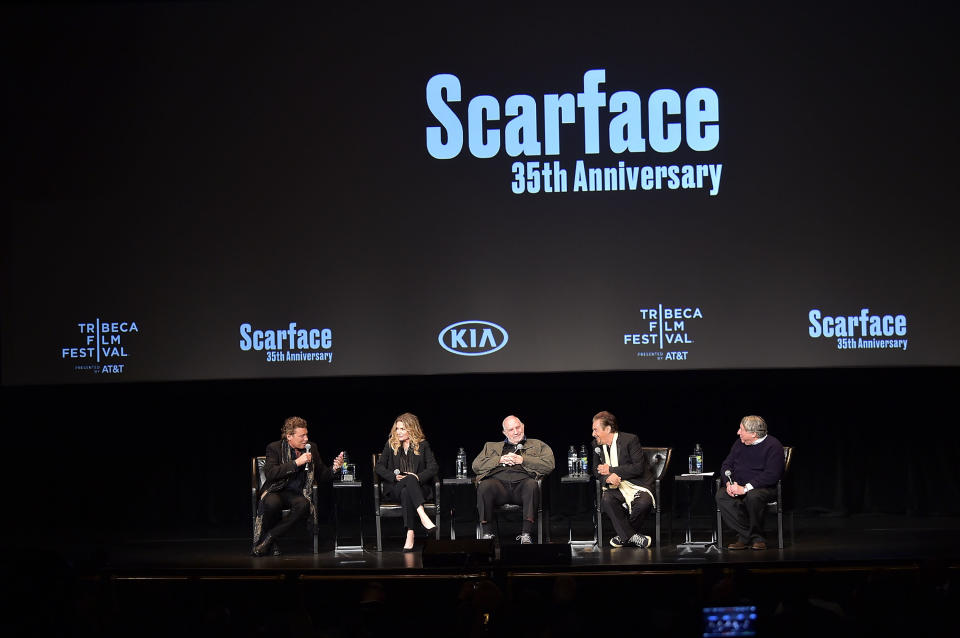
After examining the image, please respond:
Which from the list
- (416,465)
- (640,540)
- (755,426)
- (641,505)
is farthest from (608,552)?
(416,465)

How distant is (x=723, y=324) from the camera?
7145mm

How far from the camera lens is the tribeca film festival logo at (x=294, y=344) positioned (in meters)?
7.30

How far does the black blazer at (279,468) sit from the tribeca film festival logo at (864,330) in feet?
10.7

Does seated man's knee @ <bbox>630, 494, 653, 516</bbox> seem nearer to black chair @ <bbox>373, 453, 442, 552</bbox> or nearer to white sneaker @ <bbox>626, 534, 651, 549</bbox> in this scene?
white sneaker @ <bbox>626, 534, 651, 549</bbox>

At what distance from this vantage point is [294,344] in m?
7.31

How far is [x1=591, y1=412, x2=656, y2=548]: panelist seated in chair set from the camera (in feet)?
22.3

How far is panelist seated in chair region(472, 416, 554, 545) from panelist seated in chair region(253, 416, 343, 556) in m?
0.93

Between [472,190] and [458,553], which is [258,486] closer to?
[458,553]

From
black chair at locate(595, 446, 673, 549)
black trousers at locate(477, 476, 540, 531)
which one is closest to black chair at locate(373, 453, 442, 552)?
black trousers at locate(477, 476, 540, 531)

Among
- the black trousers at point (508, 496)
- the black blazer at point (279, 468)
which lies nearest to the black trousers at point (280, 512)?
the black blazer at point (279, 468)

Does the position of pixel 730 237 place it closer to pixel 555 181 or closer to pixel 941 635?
pixel 555 181

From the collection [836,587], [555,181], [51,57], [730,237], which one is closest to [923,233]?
[730,237]

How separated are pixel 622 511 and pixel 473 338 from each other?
1.47 meters

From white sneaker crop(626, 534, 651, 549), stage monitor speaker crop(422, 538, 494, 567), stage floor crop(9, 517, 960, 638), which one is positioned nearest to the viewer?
stage floor crop(9, 517, 960, 638)
